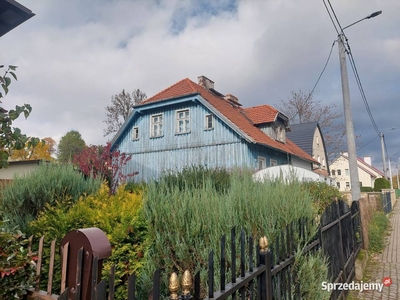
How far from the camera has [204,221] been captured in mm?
3129

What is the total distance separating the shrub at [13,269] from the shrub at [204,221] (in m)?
1.22

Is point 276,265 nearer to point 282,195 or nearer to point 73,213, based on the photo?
point 282,195

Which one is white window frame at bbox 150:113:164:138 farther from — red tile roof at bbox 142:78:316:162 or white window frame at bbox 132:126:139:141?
white window frame at bbox 132:126:139:141

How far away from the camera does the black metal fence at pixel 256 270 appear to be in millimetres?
1324

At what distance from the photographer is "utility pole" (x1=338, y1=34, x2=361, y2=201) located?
25.9 ft

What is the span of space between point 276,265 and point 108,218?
2080mm

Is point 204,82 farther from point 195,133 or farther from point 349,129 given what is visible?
point 349,129

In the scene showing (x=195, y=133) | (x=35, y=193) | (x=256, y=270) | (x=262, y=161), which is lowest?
(x=256, y=270)

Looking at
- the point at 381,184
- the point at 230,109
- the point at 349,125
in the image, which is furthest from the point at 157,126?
the point at 381,184

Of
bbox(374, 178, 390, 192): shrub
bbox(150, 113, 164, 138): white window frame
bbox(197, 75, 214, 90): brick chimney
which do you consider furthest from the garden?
bbox(374, 178, 390, 192): shrub

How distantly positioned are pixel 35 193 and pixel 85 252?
163 inches

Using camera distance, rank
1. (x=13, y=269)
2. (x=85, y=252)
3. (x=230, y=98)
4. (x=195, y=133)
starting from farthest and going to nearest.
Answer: (x=230, y=98) < (x=195, y=133) < (x=13, y=269) < (x=85, y=252)

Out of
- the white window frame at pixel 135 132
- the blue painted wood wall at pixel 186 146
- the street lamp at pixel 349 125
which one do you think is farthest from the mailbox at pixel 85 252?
the white window frame at pixel 135 132

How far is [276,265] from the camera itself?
7.67 feet
